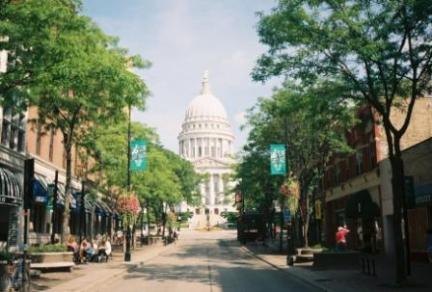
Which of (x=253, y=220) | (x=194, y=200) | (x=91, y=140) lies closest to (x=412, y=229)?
(x=91, y=140)

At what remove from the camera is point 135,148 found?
111 feet

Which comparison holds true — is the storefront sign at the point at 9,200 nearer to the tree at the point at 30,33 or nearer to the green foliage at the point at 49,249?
the green foliage at the point at 49,249

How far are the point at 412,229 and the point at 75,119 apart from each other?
20.4 meters

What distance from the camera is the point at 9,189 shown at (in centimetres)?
3025

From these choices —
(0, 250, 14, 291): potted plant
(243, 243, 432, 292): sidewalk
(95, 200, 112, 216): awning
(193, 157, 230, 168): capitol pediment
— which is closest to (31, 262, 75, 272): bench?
(0, 250, 14, 291): potted plant

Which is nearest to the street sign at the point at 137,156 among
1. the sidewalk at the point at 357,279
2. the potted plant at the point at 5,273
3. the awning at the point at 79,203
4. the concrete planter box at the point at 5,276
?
the sidewalk at the point at 357,279

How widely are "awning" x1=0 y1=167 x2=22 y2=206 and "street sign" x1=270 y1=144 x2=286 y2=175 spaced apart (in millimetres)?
14898

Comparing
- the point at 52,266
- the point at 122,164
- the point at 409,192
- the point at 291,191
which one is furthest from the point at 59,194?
the point at 409,192

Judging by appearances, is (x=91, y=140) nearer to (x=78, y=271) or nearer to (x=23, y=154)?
(x=23, y=154)

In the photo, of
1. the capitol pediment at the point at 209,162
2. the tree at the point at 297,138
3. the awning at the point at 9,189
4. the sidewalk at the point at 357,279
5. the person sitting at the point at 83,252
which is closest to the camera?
the sidewalk at the point at 357,279

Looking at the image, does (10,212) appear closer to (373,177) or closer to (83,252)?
(83,252)

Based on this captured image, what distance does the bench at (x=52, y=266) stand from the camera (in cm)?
2481

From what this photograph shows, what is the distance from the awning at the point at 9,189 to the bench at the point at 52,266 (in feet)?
18.1

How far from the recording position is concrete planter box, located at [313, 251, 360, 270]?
27188 mm
